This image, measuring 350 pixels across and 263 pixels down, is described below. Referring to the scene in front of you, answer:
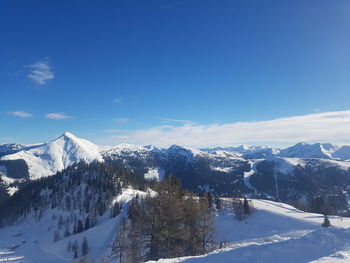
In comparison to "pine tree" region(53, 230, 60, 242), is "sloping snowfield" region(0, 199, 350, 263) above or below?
above

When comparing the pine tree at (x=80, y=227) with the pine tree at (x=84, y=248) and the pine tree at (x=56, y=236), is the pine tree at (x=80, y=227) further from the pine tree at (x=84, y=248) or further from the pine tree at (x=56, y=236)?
the pine tree at (x=84, y=248)

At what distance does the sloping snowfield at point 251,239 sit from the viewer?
2047cm

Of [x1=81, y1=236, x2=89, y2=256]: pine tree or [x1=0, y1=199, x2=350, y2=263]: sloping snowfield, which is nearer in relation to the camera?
[x1=0, y1=199, x2=350, y2=263]: sloping snowfield

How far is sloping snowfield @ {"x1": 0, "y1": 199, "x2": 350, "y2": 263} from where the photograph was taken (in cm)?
2047

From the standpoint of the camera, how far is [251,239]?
61.8 metres

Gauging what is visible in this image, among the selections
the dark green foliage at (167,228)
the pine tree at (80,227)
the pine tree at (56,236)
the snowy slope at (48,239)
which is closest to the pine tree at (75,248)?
the snowy slope at (48,239)

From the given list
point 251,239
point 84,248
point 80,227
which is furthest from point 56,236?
point 251,239

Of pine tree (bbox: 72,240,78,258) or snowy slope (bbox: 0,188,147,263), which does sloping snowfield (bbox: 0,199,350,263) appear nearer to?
snowy slope (bbox: 0,188,147,263)

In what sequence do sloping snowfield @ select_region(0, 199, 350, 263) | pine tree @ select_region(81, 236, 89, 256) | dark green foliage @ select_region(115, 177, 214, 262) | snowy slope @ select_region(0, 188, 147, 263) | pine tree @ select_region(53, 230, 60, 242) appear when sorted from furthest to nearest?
pine tree @ select_region(53, 230, 60, 242), snowy slope @ select_region(0, 188, 147, 263), pine tree @ select_region(81, 236, 89, 256), dark green foliage @ select_region(115, 177, 214, 262), sloping snowfield @ select_region(0, 199, 350, 263)

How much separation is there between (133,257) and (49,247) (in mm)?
116867

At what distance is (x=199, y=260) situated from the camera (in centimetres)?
2067

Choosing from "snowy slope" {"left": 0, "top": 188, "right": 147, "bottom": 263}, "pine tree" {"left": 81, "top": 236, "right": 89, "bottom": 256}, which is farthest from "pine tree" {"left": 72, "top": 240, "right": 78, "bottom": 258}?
"pine tree" {"left": 81, "top": 236, "right": 89, "bottom": 256}

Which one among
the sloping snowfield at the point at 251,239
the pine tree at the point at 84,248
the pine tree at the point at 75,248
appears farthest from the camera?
the pine tree at the point at 75,248

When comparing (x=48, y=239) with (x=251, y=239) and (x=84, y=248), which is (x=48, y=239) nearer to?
(x=84, y=248)
